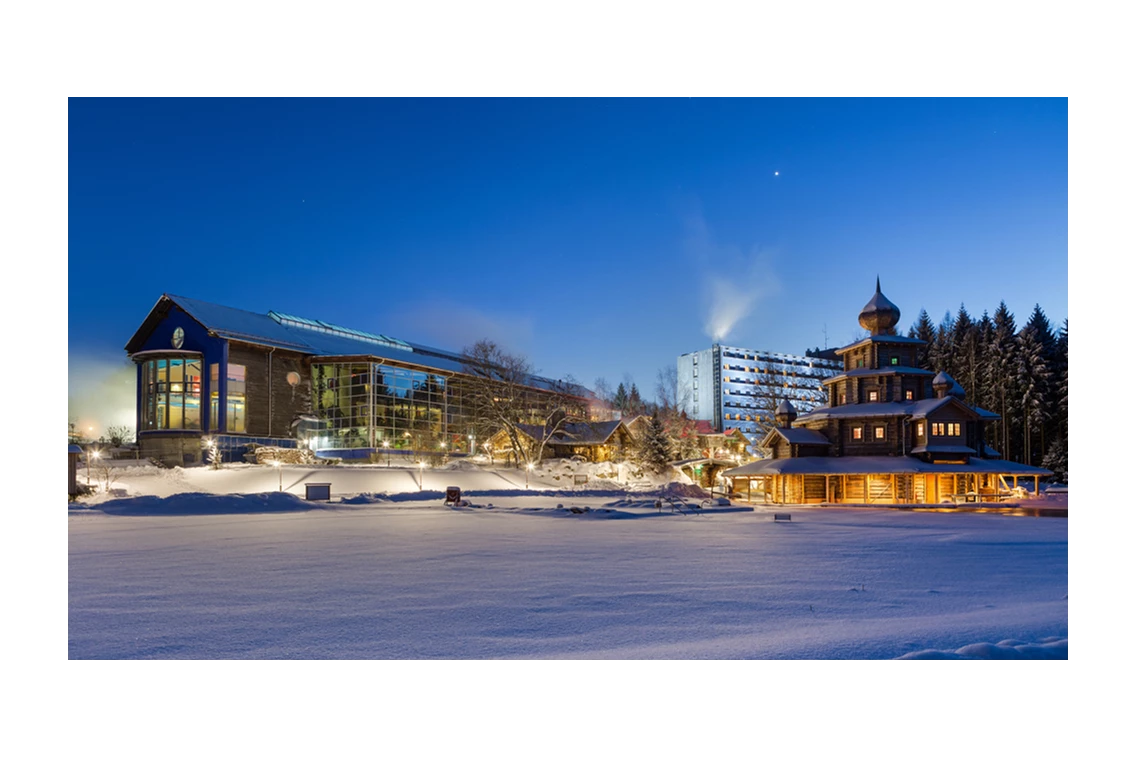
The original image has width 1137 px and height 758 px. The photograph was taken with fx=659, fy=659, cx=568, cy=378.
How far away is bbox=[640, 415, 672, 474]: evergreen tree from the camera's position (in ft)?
197

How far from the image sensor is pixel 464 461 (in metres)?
59.7

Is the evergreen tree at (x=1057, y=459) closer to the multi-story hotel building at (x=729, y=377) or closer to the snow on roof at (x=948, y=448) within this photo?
the snow on roof at (x=948, y=448)

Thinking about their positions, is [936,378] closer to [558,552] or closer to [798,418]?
[798,418]

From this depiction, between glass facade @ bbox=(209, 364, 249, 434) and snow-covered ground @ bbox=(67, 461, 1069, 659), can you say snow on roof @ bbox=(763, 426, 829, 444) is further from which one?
glass facade @ bbox=(209, 364, 249, 434)

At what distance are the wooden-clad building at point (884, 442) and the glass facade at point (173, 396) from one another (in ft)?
137

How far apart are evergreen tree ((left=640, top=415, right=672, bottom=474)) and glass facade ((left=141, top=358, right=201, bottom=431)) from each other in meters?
37.4

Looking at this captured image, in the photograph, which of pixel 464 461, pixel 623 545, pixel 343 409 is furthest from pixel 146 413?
pixel 623 545

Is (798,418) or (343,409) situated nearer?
(798,418)

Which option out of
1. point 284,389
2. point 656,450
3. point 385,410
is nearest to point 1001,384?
point 656,450

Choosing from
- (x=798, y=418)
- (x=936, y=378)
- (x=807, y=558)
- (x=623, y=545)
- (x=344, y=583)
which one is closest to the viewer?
(x=344, y=583)

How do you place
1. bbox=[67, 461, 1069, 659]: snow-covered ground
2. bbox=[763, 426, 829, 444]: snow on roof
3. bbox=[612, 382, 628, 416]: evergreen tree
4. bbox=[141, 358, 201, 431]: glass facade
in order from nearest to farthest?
bbox=[67, 461, 1069, 659]: snow-covered ground
bbox=[763, 426, 829, 444]: snow on roof
bbox=[141, 358, 201, 431]: glass facade
bbox=[612, 382, 628, 416]: evergreen tree

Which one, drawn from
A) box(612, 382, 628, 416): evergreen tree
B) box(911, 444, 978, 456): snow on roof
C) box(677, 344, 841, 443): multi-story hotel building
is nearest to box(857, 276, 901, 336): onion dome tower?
box(911, 444, 978, 456): snow on roof

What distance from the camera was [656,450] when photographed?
60656mm
